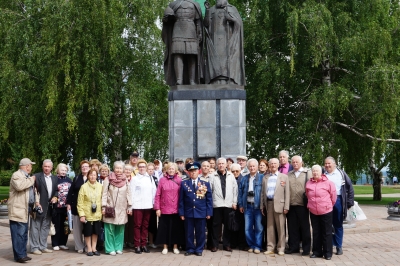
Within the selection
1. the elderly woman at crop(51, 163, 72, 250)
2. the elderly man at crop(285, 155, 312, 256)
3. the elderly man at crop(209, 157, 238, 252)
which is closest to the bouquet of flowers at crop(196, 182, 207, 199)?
the elderly man at crop(209, 157, 238, 252)

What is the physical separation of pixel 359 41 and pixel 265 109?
13.6 feet

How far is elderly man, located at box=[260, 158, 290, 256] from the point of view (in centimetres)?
1092

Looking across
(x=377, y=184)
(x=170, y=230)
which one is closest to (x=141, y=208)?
(x=170, y=230)

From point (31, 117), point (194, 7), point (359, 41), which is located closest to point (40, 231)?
point (194, 7)

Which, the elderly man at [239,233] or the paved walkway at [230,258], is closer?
the paved walkway at [230,258]

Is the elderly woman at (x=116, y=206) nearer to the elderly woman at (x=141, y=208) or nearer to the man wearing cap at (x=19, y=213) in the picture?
the elderly woman at (x=141, y=208)

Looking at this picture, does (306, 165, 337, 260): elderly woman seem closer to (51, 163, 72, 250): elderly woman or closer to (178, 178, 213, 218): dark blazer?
(178, 178, 213, 218): dark blazer

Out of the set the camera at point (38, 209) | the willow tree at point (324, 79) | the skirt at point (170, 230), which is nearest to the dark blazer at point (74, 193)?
the camera at point (38, 209)

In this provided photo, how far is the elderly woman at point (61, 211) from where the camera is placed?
11.7 metres

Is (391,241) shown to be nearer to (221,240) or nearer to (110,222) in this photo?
(221,240)

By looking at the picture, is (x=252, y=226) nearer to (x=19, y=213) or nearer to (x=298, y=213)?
(x=298, y=213)

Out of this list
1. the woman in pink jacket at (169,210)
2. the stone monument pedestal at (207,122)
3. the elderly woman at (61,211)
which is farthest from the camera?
the stone monument pedestal at (207,122)

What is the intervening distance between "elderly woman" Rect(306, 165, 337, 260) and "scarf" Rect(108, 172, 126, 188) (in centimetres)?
329

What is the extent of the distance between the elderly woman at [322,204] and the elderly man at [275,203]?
1.45 feet
